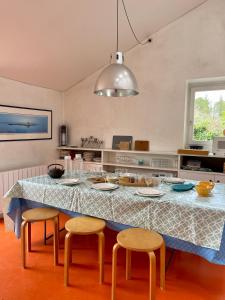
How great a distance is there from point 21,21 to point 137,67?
1.87 m

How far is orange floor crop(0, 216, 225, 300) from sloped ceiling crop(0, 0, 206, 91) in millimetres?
2268

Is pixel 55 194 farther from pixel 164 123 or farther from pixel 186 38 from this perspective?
pixel 186 38

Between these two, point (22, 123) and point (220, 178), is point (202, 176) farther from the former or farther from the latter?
point (22, 123)

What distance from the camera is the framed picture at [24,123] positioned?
129 inches

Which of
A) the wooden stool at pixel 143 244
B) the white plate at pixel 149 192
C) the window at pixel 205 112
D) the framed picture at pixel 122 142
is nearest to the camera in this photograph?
the wooden stool at pixel 143 244

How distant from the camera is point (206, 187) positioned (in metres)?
1.95

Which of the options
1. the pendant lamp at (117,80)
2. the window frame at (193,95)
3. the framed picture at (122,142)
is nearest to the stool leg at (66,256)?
the pendant lamp at (117,80)

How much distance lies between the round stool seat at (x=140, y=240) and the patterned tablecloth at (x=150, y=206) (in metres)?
0.11

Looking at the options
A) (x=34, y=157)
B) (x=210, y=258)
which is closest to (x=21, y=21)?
(x=34, y=157)

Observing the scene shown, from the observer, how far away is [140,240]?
1.69m

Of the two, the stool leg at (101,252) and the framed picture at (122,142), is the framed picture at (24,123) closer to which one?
the framed picture at (122,142)

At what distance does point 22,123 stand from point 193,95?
2.61m

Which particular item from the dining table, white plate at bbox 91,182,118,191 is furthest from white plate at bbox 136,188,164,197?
white plate at bbox 91,182,118,191

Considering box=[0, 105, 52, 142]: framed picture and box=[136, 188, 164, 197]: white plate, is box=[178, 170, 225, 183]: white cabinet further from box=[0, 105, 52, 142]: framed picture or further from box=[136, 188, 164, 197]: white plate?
box=[0, 105, 52, 142]: framed picture
